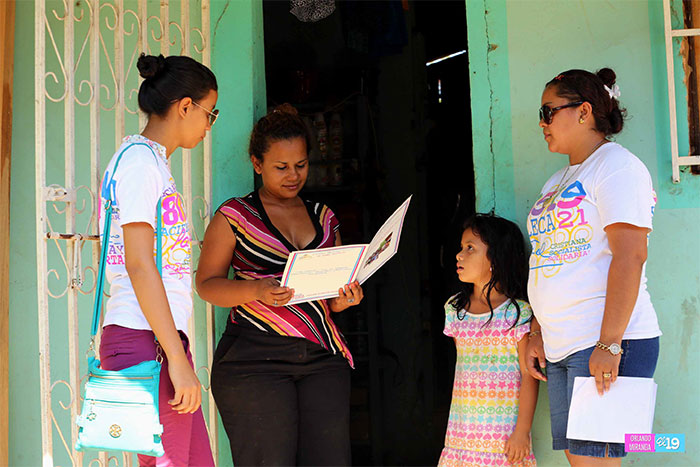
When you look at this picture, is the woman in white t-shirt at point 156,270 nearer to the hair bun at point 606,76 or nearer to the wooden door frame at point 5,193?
the hair bun at point 606,76

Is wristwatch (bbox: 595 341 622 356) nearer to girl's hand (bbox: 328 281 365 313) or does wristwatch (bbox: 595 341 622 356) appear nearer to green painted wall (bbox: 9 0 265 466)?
girl's hand (bbox: 328 281 365 313)

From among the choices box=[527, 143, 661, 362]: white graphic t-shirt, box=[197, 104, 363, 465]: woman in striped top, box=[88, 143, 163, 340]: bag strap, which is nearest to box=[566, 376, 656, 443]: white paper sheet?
box=[527, 143, 661, 362]: white graphic t-shirt

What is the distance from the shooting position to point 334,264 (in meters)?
2.67

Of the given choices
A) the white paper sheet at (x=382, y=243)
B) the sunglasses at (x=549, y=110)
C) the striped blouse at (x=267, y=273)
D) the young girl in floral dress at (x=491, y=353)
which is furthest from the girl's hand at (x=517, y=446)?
the sunglasses at (x=549, y=110)

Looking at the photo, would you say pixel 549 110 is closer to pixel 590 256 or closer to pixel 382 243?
pixel 590 256

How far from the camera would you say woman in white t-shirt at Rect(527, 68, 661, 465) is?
2.34m

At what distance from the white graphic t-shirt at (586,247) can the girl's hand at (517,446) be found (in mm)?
418

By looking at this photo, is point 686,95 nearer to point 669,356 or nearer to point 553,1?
point 553,1

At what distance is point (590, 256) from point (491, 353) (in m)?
0.69

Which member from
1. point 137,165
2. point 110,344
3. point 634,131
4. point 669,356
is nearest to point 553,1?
point 634,131

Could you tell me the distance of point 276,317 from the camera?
295 centimetres

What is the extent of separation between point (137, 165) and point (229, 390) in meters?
1.16

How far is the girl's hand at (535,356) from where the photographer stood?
2805mm

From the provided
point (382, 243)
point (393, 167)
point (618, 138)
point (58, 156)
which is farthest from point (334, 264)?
point (393, 167)
